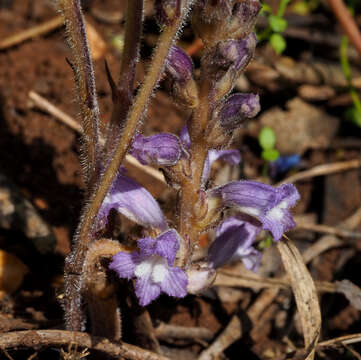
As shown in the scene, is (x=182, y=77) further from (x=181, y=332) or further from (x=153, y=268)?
(x=181, y=332)

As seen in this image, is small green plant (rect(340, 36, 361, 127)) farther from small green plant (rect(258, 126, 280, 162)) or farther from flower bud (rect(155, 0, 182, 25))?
flower bud (rect(155, 0, 182, 25))

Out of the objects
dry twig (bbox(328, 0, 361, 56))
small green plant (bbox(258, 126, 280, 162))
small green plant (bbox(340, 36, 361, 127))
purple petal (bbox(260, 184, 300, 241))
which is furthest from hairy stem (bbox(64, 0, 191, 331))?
small green plant (bbox(340, 36, 361, 127))

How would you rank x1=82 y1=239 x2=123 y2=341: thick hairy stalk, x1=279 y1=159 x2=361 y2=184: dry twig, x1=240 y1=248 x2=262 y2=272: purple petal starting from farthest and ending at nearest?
x1=279 y1=159 x2=361 y2=184: dry twig
x1=240 y1=248 x2=262 y2=272: purple petal
x1=82 y1=239 x2=123 y2=341: thick hairy stalk

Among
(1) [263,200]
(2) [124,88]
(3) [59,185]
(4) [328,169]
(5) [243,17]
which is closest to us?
(5) [243,17]

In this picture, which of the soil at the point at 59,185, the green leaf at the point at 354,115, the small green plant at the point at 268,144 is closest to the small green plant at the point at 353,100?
the green leaf at the point at 354,115

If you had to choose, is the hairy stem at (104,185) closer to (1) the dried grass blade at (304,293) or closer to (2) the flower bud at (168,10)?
(2) the flower bud at (168,10)

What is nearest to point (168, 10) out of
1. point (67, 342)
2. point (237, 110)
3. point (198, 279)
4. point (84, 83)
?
point (84, 83)
